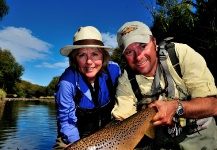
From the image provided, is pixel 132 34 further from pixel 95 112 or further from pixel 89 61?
pixel 95 112

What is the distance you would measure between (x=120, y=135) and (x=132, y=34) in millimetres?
1256

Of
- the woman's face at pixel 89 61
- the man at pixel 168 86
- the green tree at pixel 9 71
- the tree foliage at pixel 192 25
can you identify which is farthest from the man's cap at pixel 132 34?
the green tree at pixel 9 71

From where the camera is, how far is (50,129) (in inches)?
896

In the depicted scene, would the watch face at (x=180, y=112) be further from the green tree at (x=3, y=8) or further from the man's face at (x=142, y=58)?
the green tree at (x=3, y=8)

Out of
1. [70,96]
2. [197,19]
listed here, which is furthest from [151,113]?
[197,19]

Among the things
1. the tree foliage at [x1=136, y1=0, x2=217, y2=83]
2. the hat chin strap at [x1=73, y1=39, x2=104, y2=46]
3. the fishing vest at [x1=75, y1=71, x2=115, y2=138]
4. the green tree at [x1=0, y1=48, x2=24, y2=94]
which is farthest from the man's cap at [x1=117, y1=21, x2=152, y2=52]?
the green tree at [x1=0, y1=48, x2=24, y2=94]

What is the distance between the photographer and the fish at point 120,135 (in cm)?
260

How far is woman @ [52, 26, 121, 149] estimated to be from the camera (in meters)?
4.14

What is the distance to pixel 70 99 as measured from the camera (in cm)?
417

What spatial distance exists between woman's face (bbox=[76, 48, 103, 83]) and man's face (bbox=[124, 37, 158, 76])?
3.42 feet

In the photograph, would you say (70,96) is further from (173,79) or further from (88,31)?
(173,79)

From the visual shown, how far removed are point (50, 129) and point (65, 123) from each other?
63.8 ft

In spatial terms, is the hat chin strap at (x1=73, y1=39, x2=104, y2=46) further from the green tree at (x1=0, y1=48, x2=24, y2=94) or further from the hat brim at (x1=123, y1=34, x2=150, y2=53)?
the green tree at (x1=0, y1=48, x2=24, y2=94)

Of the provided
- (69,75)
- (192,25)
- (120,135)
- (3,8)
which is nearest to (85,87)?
(69,75)
